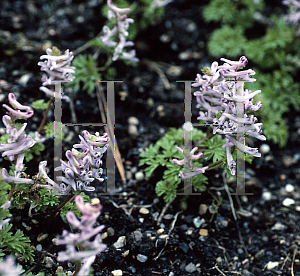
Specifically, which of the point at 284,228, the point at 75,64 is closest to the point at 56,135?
the point at 75,64

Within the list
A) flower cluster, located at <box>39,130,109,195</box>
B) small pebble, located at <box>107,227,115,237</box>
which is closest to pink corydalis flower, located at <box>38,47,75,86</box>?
flower cluster, located at <box>39,130,109,195</box>

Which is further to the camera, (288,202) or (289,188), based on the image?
(289,188)

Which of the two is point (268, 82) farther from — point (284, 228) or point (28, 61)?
point (28, 61)

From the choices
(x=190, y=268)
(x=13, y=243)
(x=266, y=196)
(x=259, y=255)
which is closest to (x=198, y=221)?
(x=190, y=268)

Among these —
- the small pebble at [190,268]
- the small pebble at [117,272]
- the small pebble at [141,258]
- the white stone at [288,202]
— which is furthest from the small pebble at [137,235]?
the white stone at [288,202]

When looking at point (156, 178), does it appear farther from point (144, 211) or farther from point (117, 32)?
point (117, 32)

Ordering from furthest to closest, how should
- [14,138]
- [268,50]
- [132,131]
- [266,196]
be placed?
[268,50], [132,131], [266,196], [14,138]

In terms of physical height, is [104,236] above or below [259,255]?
above
